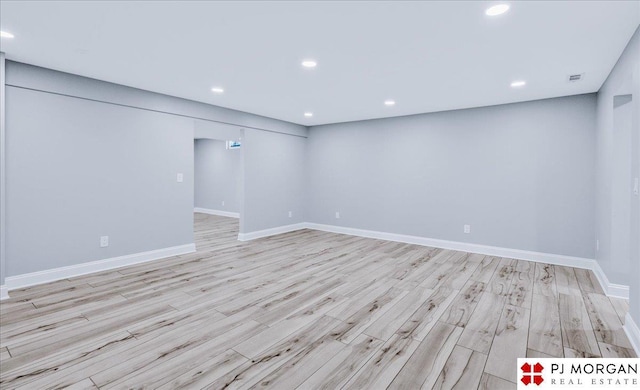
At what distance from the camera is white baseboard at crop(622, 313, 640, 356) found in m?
2.11

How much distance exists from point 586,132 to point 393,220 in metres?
3.08

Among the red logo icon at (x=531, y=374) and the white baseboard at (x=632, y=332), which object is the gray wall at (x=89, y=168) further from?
the white baseboard at (x=632, y=332)

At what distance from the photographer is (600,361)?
1984 mm

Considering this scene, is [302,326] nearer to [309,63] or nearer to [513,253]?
[309,63]

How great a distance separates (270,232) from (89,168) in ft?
10.8

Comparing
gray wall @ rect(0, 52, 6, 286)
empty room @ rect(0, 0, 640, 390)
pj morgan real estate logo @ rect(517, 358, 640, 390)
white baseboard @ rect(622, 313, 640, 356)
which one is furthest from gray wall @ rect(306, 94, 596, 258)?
gray wall @ rect(0, 52, 6, 286)

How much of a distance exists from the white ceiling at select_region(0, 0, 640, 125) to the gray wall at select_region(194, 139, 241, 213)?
15.9ft

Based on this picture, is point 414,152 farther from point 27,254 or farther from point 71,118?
point 27,254

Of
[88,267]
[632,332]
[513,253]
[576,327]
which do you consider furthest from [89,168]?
[513,253]

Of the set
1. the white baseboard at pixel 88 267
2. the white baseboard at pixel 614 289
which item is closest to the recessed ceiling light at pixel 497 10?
the white baseboard at pixel 614 289

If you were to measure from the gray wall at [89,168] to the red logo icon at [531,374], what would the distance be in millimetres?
4430

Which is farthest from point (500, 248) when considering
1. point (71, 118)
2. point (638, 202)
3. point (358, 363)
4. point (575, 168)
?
point (71, 118)

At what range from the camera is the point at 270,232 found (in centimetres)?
628

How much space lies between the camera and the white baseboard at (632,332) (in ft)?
6.91
